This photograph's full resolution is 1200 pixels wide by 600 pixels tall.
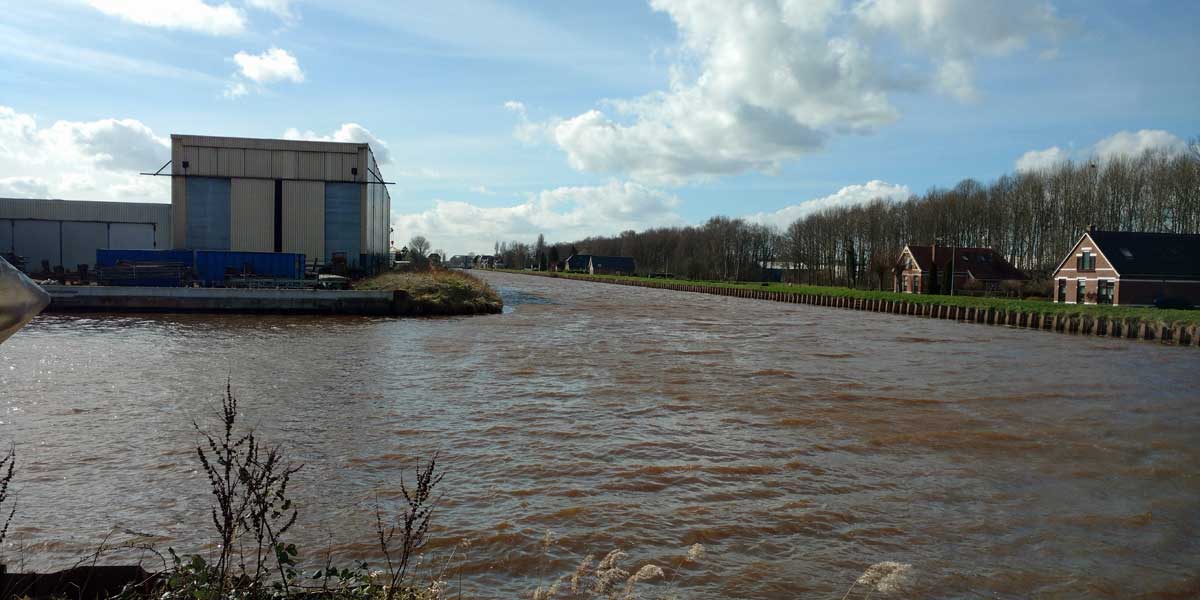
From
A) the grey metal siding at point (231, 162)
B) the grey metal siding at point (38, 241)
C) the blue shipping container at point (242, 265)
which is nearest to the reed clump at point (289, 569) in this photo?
the blue shipping container at point (242, 265)

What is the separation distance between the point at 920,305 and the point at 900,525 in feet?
120

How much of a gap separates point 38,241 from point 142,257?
1475 centimetres

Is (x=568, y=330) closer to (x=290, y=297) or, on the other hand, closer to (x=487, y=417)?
(x=290, y=297)

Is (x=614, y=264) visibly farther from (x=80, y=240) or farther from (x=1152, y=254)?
(x=80, y=240)

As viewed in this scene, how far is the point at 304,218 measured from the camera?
3538 cm

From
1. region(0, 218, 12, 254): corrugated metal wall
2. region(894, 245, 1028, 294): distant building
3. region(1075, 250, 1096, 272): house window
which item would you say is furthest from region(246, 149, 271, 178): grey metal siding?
region(1075, 250, 1096, 272): house window

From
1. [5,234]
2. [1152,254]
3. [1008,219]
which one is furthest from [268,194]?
[1008,219]

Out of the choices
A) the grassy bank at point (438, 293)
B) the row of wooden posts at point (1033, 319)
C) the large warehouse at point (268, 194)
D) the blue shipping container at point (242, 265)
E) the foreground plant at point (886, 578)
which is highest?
the large warehouse at point (268, 194)

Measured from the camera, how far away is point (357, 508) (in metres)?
6.81

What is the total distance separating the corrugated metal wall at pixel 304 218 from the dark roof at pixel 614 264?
9513cm

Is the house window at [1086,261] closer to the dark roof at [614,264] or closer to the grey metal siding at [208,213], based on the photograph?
the grey metal siding at [208,213]

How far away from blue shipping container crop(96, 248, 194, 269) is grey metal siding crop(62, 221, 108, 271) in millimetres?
12444

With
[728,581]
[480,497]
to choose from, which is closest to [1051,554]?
[728,581]

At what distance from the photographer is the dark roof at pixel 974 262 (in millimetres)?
56938
